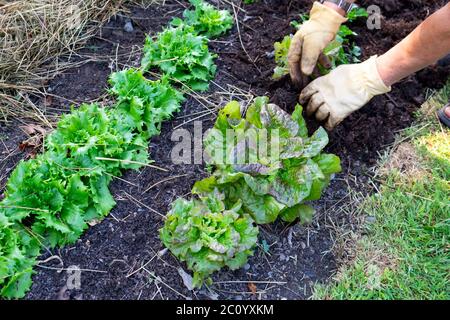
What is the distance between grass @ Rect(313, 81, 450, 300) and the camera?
261 cm

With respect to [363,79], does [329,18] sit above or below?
above

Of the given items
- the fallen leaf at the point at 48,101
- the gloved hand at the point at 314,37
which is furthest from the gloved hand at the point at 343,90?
the fallen leaf at the point at 48,101

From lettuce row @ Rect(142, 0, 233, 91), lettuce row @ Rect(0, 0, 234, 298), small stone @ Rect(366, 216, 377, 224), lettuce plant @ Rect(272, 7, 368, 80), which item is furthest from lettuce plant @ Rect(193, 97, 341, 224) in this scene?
lettuce row @ Rect(142, 0, 233, 91)

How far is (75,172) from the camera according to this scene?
107 inches

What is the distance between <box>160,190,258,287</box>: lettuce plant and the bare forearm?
121 centimetres

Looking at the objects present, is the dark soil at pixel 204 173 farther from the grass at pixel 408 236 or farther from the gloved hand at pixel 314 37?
the gloved hand at pixel 314 37

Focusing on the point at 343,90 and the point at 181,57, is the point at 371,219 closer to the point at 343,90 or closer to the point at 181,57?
the point at 343,90

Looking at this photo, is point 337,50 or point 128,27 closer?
point 337,50

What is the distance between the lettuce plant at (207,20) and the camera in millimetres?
3539

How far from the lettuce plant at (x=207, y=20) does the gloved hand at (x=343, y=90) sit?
93cm

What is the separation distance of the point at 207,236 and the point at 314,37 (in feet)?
4.43

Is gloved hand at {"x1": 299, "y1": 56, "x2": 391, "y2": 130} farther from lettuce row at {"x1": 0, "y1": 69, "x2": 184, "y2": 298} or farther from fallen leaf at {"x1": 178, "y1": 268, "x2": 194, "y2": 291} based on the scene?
fallen leaf at {"x1": 178, "y1": 268, "x2": 194, "y2": 291}

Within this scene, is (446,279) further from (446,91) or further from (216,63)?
(216,63)

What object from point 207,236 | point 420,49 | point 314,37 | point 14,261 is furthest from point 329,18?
point 14,261
